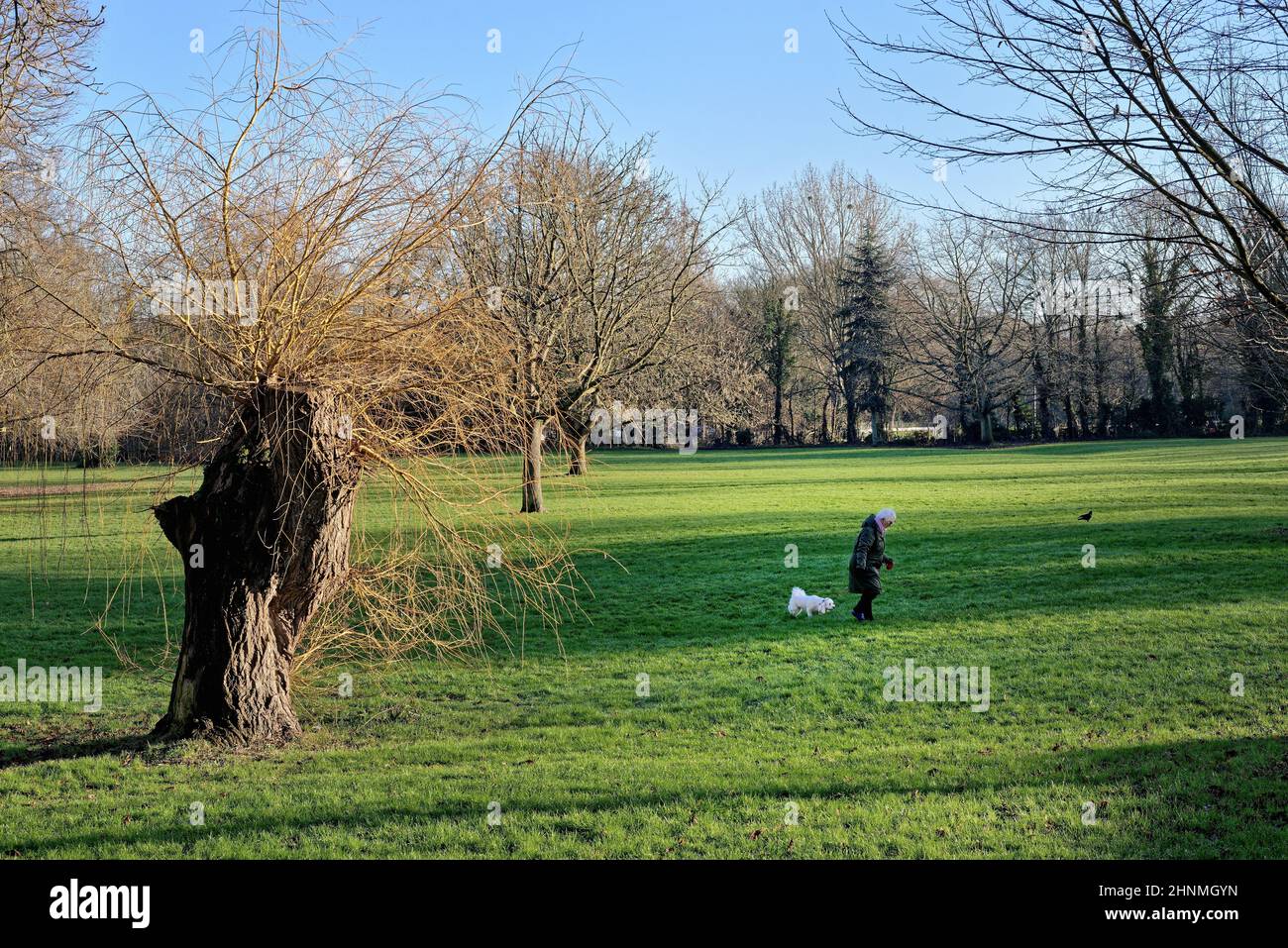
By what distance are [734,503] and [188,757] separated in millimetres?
19953

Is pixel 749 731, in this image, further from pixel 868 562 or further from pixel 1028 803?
pixel 868 562

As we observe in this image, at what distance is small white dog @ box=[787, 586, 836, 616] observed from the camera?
12.4 m

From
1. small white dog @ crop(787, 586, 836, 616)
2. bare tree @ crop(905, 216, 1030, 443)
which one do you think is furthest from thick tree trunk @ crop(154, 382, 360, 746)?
bare tree @ crop(905, 216, 1030, 443)

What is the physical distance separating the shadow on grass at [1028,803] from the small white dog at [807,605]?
5.53 m

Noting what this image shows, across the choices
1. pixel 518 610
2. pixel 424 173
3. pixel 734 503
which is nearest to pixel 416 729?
pixel 424 173

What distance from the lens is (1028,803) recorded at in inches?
228

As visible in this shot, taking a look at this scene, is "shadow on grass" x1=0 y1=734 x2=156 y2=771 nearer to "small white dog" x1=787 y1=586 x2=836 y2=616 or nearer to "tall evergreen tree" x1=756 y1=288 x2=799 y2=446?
"small white dog" x1=787 y1=586 x2=836 y2=616

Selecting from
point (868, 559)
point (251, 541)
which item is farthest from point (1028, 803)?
point (868, 559)

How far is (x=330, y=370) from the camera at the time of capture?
22.4 feet

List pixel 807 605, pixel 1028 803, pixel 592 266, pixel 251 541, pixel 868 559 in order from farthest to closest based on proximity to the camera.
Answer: pixel 592 266, pixel 807 605, pixel 868 559, pixel 251 541, pixel 1028 803

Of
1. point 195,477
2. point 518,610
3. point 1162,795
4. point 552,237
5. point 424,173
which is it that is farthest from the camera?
point 552,237

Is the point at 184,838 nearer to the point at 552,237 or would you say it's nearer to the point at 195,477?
the point at 195,477

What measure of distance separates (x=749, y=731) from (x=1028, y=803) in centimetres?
242

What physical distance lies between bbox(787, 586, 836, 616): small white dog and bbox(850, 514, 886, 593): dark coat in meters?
0.40
